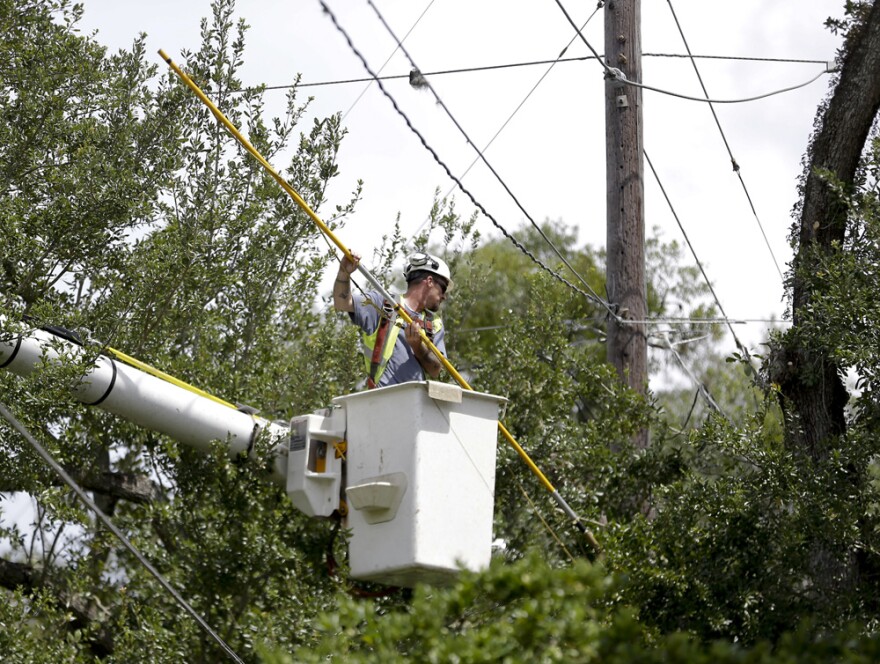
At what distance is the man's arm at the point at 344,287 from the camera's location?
329 inches

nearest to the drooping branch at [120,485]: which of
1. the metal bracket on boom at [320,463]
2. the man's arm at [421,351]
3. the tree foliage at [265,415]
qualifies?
the tree foliage at [265,415]

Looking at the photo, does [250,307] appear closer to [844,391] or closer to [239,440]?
[239,440]

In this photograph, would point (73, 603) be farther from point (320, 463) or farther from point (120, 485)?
point (320, 463)

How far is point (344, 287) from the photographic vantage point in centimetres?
849

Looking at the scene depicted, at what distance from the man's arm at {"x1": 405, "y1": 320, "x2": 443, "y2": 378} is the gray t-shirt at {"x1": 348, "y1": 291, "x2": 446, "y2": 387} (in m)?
0.06

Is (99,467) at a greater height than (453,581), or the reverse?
(99,467)

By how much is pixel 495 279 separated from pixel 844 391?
1542cm

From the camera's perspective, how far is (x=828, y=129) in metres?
10.5

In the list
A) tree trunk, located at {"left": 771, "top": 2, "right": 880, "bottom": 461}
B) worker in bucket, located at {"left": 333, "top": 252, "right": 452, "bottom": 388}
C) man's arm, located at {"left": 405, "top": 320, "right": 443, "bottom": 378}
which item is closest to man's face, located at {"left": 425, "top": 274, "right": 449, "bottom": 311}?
worker in bucket, located at {"left": 333, "top": 252, "right": 452, "bottom": 388}

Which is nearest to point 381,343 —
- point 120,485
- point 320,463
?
point 320,463

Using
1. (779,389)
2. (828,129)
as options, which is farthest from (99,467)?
(828,129)

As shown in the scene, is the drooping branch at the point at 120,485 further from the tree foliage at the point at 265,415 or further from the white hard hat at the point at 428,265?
the white hard hat at the point at 428,265

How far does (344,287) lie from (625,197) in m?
4.09

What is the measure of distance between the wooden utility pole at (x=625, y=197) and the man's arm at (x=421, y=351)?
9.78ft
